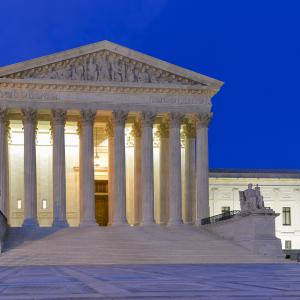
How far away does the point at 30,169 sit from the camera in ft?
191

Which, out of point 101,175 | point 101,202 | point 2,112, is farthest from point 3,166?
point 101,202

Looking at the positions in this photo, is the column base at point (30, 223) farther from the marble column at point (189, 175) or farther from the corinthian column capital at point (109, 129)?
the marble column at point (189, 175)

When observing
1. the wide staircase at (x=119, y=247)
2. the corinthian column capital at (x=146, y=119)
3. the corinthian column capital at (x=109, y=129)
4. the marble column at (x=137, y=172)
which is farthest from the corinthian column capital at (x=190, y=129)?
the wide staircase at (x=119, y=247)

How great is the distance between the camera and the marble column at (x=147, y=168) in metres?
59.8

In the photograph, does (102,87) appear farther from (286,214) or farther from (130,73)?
(286,214)

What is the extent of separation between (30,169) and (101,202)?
1154 centimetres

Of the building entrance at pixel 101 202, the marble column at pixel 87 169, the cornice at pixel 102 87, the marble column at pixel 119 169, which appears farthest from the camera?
the building entrance at pixel 101 202

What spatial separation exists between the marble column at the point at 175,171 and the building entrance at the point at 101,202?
935 centimetres

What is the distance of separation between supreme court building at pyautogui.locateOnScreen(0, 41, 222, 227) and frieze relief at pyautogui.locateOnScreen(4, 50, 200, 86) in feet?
0.27

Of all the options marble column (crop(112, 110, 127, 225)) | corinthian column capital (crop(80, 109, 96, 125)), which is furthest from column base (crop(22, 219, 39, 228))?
corinthian column capital (crop(80, 109, 96, 125))

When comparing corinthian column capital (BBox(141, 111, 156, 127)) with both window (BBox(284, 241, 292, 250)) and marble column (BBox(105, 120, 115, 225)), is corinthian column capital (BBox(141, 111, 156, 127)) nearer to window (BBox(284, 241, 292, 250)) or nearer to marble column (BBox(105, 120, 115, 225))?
marble column (BBox(105, 120, 115, 225))

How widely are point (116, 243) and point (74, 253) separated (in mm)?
4957

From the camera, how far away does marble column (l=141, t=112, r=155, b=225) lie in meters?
59.8

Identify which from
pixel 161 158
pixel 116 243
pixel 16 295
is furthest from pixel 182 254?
pixel 16 295
